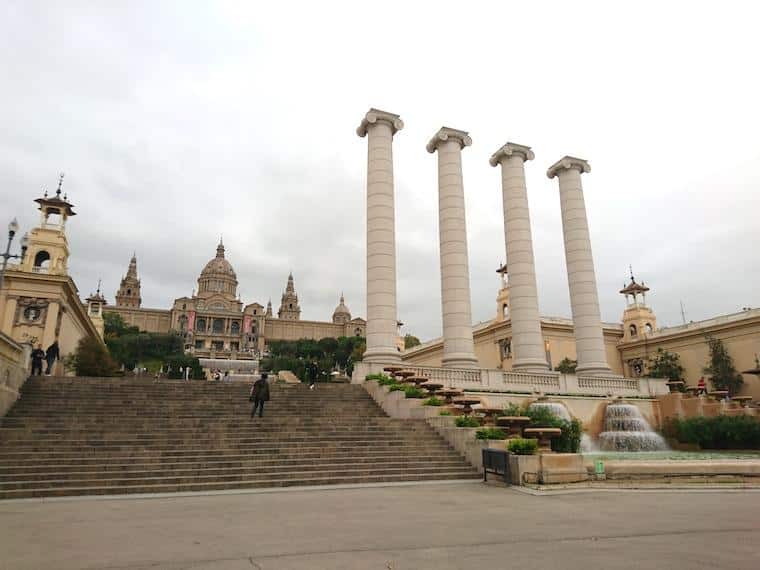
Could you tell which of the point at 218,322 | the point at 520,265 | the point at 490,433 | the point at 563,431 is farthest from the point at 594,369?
the point at 218,322

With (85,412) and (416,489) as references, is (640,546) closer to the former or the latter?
(416,489)

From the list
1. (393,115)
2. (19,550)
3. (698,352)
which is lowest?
(19,550)

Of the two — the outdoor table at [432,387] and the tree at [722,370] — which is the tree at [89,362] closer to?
the outdoor table at [432,387]

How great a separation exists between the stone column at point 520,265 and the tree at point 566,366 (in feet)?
86.2

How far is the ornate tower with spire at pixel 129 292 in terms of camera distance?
179000 millimetres

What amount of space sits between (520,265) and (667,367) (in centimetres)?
3023

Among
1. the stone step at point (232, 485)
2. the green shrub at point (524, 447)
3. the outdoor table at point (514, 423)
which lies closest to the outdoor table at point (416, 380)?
the outdoor table at point (514, 423)

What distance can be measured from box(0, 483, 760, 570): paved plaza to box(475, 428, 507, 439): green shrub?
4770 millimetres

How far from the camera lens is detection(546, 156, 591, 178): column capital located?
133 ft

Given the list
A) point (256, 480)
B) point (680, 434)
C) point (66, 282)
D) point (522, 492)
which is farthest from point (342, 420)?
point (66, 282)

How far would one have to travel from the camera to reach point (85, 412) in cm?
1934

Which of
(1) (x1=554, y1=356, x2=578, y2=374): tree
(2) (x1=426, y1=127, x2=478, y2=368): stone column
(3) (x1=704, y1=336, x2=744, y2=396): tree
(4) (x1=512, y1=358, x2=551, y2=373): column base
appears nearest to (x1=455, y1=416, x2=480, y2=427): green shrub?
(2) (x1=426, y1=127, x2=478, y2=368): stone column

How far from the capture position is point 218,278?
183250 mm

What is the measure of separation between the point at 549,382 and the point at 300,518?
85.3ft
